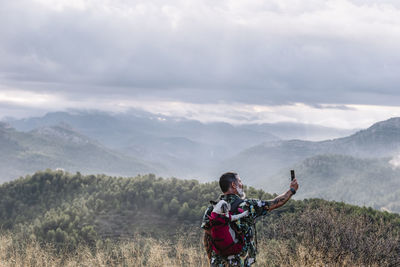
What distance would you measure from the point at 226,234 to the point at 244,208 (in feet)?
1.90

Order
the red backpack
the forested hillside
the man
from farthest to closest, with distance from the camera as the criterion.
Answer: the forested hillside, the man, the red backpack

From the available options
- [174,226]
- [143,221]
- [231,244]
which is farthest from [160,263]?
[143,221]

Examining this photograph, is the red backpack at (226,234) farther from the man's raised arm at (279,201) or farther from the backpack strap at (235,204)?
the man's raised arm at (279,201)

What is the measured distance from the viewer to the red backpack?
744 centimetres

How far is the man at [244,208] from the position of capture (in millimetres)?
7547

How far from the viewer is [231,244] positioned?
7570 mm

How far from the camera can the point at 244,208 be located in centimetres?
755

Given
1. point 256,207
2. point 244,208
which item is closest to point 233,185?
point 244,208

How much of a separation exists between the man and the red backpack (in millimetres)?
92

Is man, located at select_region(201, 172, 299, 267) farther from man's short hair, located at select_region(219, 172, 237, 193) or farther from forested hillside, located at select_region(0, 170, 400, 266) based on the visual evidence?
forested hillside, located at select_region(0, 170, 400, 266)

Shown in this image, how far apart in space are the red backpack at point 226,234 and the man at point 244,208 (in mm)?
92

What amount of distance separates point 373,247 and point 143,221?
34840 millimetres

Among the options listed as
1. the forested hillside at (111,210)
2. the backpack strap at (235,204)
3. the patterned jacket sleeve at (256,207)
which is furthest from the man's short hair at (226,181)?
the forested hillside at (111,210)

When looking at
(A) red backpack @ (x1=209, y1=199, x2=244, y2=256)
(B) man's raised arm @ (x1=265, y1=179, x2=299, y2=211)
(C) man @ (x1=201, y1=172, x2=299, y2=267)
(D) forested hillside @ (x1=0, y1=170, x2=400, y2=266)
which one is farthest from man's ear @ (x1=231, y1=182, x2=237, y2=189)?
(D) forested hillside @ (x1=0, y1=170, x2=400, y2=266)
